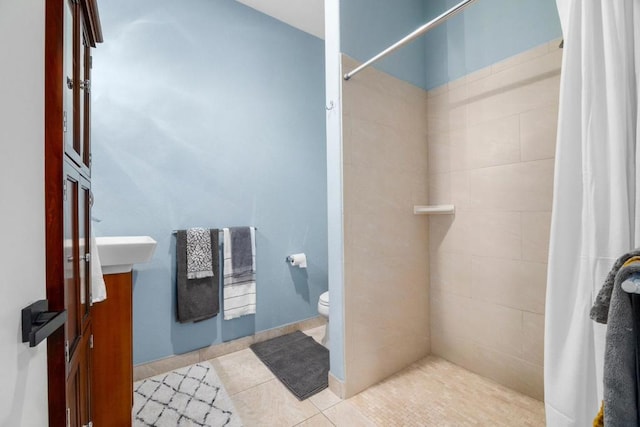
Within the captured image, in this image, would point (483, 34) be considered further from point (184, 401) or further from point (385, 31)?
point (184, 401)

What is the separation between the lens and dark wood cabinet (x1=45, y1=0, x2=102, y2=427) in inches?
23.0

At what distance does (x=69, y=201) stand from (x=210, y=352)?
164 cm

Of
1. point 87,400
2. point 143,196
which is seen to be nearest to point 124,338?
point 87,400

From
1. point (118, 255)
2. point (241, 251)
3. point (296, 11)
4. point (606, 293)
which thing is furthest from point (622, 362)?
point (296, 11)

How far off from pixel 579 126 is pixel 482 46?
1178 millimetres

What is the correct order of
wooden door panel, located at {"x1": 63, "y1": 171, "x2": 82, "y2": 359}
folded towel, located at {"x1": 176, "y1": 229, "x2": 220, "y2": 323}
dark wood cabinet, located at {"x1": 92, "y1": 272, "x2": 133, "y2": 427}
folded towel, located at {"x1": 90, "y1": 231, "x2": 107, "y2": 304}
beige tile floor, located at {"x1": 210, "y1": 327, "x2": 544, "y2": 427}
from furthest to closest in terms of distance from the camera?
folded towel, located at {"x1": 176, "y1": 229, "x2": 220, "y2": 323}, beige tile floor, located at {"x1": 210, "y1": 327, "x2": 544, "y2": 427}, dark wood cabinet, located at {"x1": 92, "y1": 272, "x2": 133, "y2": 427}, folded towel, located at {"x1": 90, "y1": 231, "x2": 107, "y2": 304}, wooden door panel, located at {"x1": 63, "y1": 171, "x2": 82, "y2": 359}

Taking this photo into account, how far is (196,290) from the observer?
6.38 ft

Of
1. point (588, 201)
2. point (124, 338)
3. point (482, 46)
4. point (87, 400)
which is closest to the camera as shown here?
point (588, 201)

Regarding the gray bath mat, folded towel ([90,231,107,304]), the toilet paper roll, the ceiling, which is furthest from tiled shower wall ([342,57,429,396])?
folded towel ([90,231,107,304])

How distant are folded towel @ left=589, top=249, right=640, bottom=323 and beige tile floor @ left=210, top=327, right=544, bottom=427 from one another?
1.08 m

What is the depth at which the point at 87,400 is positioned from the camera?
39.1 inches

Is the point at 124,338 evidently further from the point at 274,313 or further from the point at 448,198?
the point at 448,198

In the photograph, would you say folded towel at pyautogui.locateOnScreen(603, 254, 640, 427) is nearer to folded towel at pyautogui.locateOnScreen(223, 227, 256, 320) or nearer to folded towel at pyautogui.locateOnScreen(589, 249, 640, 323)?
folded towel at pyautogui.locateOnScreen(589, 249, 640, 323)

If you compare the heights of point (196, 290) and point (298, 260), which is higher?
point (298, 260)
